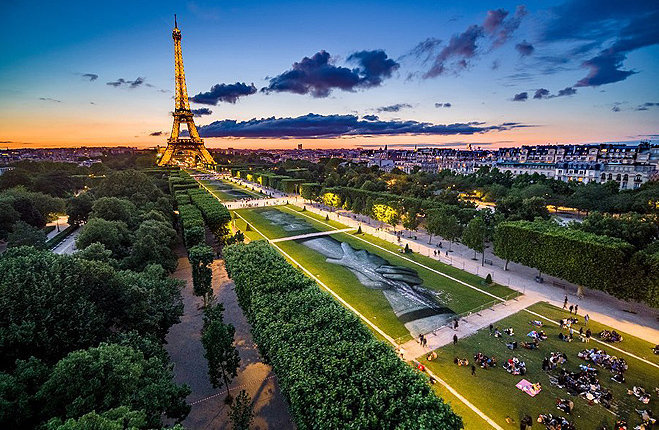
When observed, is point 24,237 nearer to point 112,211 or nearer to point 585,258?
point 112,211

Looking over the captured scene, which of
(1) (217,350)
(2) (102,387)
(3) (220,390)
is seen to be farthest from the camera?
(3) (220,390)

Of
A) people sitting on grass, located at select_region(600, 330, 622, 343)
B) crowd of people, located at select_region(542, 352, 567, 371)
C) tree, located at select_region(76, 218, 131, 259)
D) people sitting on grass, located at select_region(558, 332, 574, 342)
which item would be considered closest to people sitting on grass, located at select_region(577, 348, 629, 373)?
people sitting on grass, located at select_region(558, 332, 574, 342)

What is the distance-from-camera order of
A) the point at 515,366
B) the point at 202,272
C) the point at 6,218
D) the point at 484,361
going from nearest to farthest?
the point at 515,366 < the point at 484,361 < the point at 202,272 < the point at 6,218

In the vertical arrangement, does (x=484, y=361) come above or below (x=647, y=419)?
above

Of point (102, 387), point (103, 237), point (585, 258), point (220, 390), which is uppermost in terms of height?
point (103, 237)

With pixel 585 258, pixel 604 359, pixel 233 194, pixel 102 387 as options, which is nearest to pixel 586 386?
pixel 604 359

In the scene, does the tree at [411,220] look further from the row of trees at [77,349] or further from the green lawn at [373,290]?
the row of trees at [77,349]

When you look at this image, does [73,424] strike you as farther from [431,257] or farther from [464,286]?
[431,257]

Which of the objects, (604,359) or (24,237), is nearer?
(604,359)
